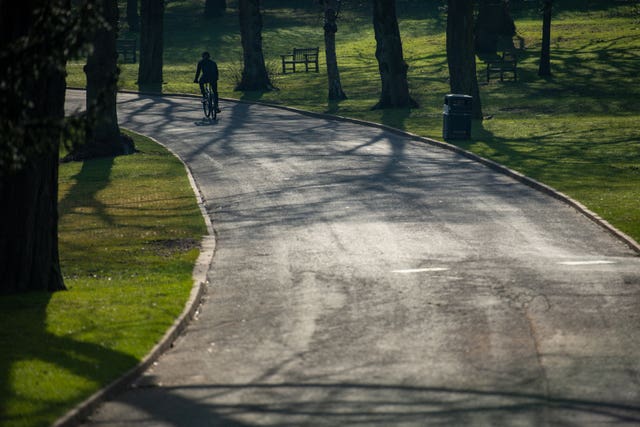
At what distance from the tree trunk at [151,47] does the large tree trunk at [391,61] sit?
1360 centimetres

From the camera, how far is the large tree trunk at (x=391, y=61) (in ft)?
131

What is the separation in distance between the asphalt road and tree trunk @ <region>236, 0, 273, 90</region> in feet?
79.1

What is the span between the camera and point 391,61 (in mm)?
40062

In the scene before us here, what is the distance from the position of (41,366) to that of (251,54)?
38937 millimetres

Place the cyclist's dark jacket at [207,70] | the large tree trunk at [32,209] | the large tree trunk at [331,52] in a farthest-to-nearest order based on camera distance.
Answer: the large tree trunk at [331,52] < the cyclist's dark jacket at [207,70] < the large tree trunk at [32,209]

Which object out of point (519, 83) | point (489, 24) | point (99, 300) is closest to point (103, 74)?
point (99, 300)

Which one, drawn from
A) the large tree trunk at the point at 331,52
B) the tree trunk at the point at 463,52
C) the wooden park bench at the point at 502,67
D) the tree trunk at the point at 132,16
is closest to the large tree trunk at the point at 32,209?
the tree trunk at the point at 463,52

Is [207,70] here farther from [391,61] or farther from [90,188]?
[90,188]

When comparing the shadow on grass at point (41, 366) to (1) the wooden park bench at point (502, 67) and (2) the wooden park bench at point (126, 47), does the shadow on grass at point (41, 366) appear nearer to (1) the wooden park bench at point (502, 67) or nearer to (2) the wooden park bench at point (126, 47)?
(1) the wooden park bench at point (502, 67)

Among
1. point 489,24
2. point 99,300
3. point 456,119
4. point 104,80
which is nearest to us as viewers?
point 99,300

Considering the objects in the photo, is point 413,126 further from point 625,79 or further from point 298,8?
point 298,8

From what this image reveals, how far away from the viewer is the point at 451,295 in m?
13.7

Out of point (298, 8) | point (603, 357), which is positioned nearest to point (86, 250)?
point (603, 357)

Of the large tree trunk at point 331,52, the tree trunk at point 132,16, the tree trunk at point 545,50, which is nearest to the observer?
the large tree trunk at point 331,52
